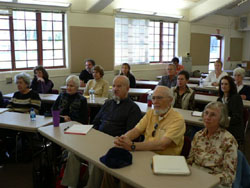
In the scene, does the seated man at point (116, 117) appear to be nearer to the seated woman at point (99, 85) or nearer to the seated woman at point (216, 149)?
the seated woman at point (216, 149)

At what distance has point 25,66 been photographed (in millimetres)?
6629

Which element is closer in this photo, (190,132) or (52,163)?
(52,163)

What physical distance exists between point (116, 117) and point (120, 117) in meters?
0.06

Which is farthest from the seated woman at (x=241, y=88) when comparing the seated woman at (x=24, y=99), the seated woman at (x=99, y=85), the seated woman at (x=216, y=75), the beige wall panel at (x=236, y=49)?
the beige wall panel at (x=236, y=49)

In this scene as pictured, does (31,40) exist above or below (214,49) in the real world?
below

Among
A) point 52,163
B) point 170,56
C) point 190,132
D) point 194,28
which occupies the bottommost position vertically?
point 52,163

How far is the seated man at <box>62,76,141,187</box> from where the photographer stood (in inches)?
106

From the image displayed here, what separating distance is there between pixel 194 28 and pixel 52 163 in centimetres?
856

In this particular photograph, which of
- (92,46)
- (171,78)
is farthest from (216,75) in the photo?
(92,46)

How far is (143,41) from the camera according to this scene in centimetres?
875

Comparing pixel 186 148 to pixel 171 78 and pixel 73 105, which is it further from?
pixel 171 78

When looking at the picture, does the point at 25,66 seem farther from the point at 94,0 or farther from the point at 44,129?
the point at 44,129

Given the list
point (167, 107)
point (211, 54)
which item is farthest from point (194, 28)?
point (167, 107)

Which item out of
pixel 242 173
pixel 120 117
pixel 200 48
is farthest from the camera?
pixel 200 48
